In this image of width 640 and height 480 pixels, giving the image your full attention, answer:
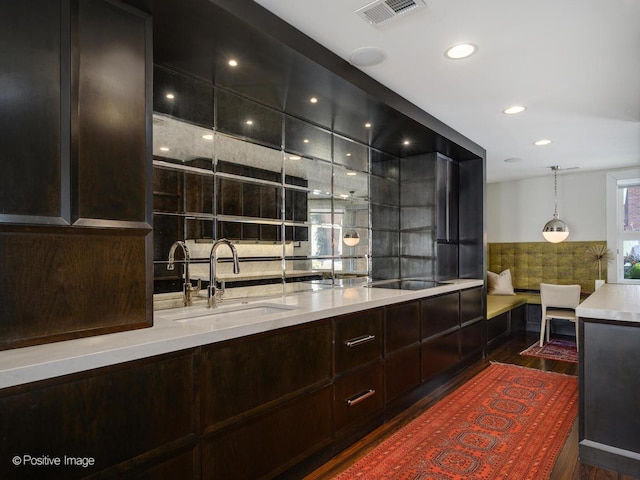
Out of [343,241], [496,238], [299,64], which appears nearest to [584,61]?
[299,64]

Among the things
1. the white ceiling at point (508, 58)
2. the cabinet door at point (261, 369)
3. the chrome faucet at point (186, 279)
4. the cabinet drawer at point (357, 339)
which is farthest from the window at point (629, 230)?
the chrome faucet at point (186, 279)

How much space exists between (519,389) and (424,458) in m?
1.53

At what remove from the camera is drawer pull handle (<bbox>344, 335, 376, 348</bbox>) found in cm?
229

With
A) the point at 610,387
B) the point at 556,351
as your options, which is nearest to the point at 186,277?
the point at 610,387

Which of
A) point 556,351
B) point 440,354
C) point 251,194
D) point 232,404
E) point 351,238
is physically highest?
point 251,194

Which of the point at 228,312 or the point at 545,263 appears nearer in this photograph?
the point at 228,312

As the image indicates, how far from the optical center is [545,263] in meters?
6.30

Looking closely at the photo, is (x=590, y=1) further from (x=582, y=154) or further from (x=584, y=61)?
(x=582, y=154)

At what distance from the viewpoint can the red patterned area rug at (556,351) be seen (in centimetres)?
425

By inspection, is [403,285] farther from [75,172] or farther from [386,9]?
[75,172]

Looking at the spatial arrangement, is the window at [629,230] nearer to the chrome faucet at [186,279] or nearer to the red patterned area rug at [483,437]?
the red patterned area rug at [483,437]

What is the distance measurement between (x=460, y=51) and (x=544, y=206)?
5010 mm

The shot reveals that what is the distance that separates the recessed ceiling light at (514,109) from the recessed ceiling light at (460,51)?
112 cm

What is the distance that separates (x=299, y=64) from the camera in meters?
2.12
